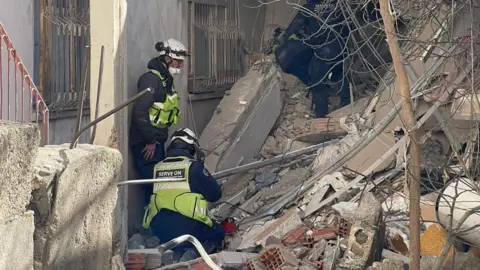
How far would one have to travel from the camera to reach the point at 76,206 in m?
4.69

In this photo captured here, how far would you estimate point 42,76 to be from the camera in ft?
24.8

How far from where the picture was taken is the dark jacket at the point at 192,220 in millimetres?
8180

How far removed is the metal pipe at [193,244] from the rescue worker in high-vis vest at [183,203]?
0.49 meters

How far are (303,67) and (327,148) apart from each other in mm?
2777

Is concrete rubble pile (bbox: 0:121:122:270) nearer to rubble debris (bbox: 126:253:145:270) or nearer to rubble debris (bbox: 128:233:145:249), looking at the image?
rubble debris (bbox: 126:253:145:270)

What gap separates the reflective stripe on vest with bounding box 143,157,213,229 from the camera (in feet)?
26.8

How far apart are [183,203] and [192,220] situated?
0.60 feet

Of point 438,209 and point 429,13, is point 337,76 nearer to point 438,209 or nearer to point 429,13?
point 438,209

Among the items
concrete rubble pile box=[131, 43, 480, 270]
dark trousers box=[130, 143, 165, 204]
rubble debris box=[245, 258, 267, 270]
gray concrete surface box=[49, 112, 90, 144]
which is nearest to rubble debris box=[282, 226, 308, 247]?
concrete rubble pile box=[131, 43, 480, 270]

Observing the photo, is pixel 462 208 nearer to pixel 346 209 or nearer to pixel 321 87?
pixel 346 209

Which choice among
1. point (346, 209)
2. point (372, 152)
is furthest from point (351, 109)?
point (346, 209)

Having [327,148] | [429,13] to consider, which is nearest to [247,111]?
[327,148]

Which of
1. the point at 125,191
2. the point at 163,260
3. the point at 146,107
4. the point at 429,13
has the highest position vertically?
the point at 429,13

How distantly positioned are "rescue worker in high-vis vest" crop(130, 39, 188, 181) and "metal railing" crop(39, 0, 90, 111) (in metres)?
0.64
